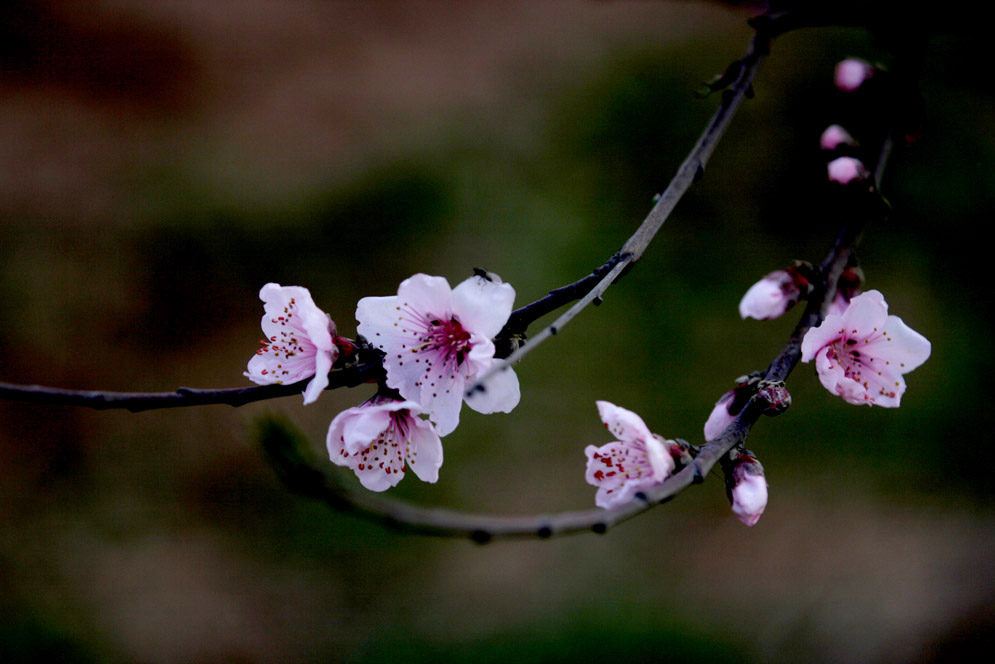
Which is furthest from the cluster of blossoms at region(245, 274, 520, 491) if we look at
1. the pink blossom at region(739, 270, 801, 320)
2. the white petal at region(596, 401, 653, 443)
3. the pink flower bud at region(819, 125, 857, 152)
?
the pink flower bud at region(819, 125, 857, 152)

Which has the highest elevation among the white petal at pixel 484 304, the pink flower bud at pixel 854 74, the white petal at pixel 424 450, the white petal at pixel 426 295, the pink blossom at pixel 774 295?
the pink flower bud at pixel 854 74

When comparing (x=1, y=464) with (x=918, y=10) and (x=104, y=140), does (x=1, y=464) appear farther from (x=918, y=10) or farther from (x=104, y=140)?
(x=918, y=10)

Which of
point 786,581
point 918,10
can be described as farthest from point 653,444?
point 786,581

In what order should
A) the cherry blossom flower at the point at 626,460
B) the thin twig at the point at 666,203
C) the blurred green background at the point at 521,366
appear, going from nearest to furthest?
the thin twig at the point at 666,203, the cherry blossom flower at the point at 626,460, the blurred green background at the point at 521,366

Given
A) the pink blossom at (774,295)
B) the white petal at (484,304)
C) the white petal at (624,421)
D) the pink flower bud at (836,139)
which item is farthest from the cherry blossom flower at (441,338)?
the pink flower bud at (836,139)

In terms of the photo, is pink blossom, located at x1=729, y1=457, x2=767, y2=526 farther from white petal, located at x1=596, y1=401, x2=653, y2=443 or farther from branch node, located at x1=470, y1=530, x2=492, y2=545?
branch node, located at x1=470, y1=530, x2=492, y2=545

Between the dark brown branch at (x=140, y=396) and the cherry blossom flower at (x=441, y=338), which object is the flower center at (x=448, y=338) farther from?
the dark brown branch at (x=140, y=396)
